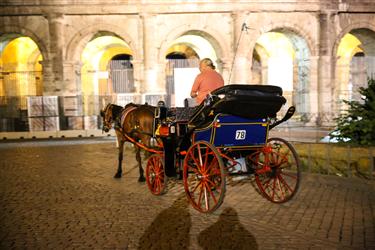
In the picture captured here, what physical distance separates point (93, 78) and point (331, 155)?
20079 millimetres

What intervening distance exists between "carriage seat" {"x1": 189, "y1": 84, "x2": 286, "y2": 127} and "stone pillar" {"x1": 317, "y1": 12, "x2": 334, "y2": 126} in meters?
15.4

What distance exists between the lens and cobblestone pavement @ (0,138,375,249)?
422cm

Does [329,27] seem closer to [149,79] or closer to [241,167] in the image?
[149,79]

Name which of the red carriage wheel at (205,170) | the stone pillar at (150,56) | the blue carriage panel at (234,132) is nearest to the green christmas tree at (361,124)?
the blue carriage panel at (234,132)

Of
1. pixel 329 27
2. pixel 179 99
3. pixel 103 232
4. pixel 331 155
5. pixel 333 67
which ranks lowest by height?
pixel 103 232

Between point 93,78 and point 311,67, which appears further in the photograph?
point 93,78

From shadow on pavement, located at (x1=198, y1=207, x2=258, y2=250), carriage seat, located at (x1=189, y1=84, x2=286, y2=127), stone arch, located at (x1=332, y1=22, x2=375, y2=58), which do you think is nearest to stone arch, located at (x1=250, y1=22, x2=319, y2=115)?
stone arch, located at (x1=332, y1=22, x2=375, y2=58)

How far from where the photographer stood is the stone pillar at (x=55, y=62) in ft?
62.7

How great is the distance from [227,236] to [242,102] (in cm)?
168

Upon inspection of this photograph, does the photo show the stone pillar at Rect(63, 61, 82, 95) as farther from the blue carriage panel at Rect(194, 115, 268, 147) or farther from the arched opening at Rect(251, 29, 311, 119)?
the blue carriage panel at Rect(194, 115, 268, 147)

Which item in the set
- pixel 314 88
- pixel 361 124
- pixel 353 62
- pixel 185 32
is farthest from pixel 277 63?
pixel 361 124

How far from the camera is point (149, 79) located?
63.7 feet

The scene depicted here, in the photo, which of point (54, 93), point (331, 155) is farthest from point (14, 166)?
point (54, 93)

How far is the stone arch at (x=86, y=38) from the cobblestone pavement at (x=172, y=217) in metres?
12.4
